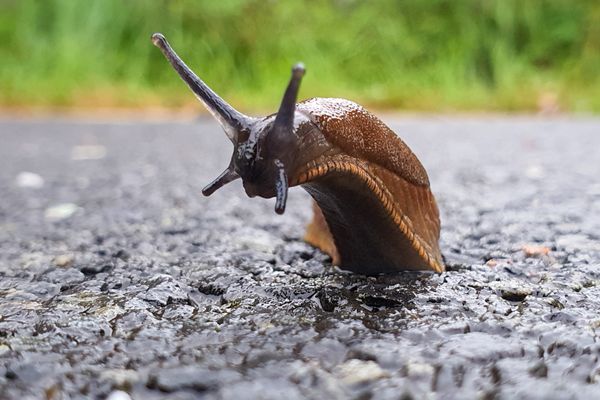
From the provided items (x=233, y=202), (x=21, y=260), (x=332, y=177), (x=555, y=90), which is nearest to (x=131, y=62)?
(x=555, y=90)

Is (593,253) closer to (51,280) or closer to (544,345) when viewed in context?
(544,345)

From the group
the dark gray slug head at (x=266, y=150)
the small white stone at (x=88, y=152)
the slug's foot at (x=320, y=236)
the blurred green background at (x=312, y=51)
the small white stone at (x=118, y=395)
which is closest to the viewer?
the small white stone at (x=118, y=395)

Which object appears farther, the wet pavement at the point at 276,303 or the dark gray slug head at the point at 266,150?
the dark gray slug head at the point at 266,150

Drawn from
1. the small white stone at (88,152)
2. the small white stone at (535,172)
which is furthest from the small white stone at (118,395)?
the small white stone at (88,152)

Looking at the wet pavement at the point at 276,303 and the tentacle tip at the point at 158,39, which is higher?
the tentacle tip at the point at 158,39

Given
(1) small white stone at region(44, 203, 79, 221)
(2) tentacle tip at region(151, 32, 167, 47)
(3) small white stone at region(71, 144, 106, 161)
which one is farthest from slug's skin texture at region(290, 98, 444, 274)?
(3) small white stone at region(71, 144, 106, 161)

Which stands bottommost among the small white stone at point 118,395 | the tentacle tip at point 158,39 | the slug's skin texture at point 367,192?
the small white stone at point 118,395

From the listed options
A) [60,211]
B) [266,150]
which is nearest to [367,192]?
[266,150]

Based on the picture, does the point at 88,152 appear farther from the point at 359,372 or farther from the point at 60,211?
the point at 359,372

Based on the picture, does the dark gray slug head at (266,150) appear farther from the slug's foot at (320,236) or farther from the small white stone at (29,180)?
the small white stone at (29,180)
